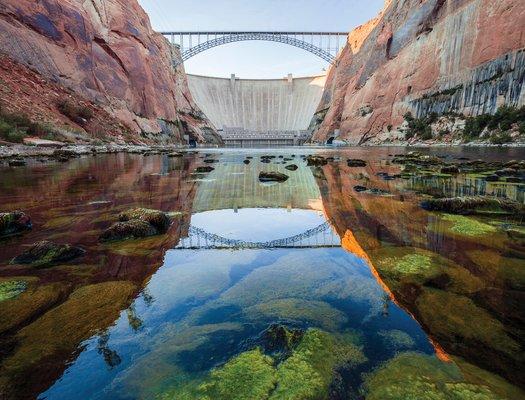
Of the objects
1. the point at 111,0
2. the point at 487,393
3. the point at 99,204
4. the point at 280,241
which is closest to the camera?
the point at 487,393

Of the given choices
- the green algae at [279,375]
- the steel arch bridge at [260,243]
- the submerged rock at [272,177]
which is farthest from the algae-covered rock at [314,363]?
the submerged rock at [272,177]

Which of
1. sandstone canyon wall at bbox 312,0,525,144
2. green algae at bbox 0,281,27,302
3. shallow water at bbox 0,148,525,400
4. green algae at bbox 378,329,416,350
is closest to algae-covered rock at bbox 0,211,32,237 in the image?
shallow water at bbox 0,148,525,400

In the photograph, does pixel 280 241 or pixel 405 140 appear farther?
pixel 405 140

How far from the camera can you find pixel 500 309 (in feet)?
6.21

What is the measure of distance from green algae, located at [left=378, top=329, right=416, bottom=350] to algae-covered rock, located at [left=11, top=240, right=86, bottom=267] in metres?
2.41

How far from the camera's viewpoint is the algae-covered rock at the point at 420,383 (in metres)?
1.29

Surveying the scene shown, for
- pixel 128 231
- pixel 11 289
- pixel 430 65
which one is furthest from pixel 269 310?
pixel 430 65

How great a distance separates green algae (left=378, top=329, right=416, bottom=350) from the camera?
1583mm

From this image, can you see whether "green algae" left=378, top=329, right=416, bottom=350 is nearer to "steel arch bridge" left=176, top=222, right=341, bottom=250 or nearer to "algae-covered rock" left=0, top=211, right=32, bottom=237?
"steel arch bridge" left=176, top=222, right=341, bottom=250

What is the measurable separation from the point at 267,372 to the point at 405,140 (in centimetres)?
3864

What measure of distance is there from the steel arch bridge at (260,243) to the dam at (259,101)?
3389 inches

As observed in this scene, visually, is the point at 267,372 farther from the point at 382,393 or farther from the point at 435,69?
the point at 435,69

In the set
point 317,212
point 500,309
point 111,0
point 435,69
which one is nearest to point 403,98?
point 435,69

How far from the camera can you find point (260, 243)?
131 inches
